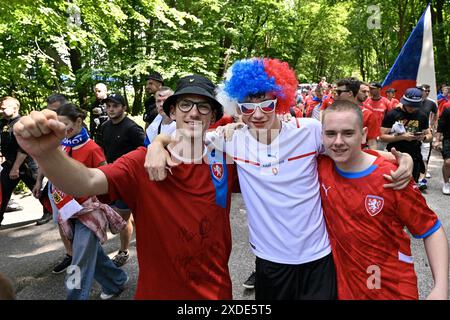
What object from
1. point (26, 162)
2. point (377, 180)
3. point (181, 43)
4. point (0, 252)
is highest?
point (181, 43)

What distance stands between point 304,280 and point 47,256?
364cm

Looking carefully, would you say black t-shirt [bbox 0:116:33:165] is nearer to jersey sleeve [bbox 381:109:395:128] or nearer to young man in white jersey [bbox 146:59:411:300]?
young man in white jersey [bbox 146:59:411:300]

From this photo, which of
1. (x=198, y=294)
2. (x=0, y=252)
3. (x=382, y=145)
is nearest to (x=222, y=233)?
(x=198, y=294)

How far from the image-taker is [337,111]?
2.10 meters

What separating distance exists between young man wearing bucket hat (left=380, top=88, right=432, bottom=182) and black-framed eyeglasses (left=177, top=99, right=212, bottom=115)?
432 cm

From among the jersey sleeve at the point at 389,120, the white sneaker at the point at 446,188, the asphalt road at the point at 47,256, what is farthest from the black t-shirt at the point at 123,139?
the white sneaker at the point at 446,188

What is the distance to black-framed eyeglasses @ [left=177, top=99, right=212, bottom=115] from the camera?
2059mm

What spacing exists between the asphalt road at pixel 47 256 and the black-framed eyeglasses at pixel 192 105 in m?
2.32

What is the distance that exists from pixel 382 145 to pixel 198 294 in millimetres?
6300

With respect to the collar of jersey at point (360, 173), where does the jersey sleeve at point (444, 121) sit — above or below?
below

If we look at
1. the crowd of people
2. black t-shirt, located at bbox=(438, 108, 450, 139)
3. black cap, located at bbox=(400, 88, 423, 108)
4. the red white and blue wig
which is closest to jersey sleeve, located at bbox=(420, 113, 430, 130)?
black cap, located at bbox=(400, 88, 423, 108)

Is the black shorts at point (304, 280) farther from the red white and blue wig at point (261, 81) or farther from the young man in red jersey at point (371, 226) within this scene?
the red white and blue wig at point (261, 81)

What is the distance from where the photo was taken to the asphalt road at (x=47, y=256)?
149 inches
